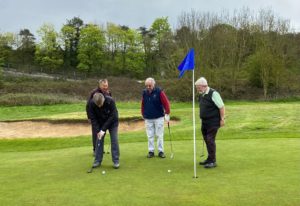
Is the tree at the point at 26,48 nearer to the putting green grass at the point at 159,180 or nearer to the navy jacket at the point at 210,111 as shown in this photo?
the putting green grass at the point at 159,180

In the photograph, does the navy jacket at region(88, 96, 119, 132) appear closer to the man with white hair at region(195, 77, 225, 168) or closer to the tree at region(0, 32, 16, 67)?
the man with white hair at region(195, 77, 225, 168)

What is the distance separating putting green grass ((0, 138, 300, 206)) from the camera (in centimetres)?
596

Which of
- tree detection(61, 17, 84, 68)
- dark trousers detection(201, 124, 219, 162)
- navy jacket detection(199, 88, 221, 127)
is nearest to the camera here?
dark trousers detection(201, 124, 219, 162)

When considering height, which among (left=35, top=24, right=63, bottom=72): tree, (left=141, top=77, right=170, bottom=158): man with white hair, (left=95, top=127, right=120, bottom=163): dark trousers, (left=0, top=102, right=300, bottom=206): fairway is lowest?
(left=0, top=102, right=300, bottom=206): fairway

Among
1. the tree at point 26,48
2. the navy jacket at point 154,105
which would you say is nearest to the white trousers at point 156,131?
the navy jacket at point 154,105

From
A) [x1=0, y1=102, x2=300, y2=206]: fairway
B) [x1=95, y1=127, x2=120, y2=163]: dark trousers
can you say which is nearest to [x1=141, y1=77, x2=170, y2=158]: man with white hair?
[x1=0, y1=102, x2=300, y2=206]: fairway

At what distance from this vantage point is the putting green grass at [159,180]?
5.96 metres

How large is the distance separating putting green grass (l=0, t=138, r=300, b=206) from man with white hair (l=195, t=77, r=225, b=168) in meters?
0.54

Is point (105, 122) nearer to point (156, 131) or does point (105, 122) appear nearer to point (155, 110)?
point (155, 110)

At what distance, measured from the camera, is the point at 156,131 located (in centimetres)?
1063

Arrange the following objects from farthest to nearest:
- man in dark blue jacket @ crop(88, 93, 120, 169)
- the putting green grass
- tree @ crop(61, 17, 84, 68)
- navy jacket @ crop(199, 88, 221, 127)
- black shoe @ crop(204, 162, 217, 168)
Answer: tree @ crop(61, 17, 84, 68), man in dark blue jacket @ crop(88, 93, 120, 169), navy jacket @ crop(199, 88, 221, 127), black shoe @ crop(204, 162, 217, 168), the putting green grass

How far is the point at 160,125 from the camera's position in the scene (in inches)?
416

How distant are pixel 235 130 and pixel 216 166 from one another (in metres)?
9.81

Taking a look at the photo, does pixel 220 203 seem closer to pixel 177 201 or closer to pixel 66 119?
pixel 177 201
